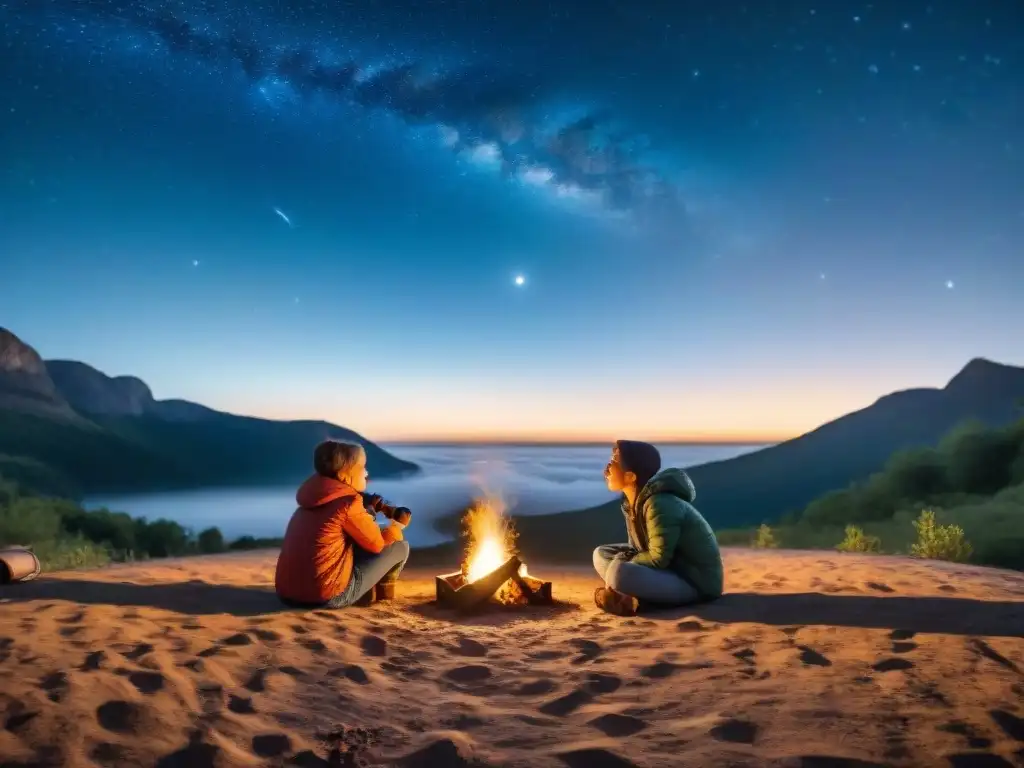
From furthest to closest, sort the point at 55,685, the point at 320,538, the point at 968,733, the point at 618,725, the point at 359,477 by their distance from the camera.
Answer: the point at 359,477 < the point at 320,538 < the point at 55,685 < the point at 618,725 < the point at 968,733

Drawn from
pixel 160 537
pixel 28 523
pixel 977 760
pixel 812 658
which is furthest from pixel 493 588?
pixel 160 537

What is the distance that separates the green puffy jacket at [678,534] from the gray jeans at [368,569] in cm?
231

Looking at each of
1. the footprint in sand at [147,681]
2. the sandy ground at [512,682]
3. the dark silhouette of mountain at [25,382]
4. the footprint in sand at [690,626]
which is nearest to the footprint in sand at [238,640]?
the sandy ground at [512,682]

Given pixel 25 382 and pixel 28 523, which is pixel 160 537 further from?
pixel 25 382

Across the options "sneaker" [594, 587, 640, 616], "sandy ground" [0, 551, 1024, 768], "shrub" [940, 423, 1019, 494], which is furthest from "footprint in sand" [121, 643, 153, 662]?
"shrub" [940, 423, 1019, 494]

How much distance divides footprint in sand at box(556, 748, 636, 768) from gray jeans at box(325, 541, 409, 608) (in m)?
3.31

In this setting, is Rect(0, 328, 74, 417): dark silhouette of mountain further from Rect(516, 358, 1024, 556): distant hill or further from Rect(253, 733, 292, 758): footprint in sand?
Rect(253, 733, 292, 758): footprint in sand

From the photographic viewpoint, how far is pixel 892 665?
3756 millimetres

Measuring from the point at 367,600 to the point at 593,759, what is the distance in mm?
3663

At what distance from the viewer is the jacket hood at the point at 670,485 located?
227 inches

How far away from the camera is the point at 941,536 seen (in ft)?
30.5

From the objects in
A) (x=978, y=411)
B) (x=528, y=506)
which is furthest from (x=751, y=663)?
(x=978, y=411)

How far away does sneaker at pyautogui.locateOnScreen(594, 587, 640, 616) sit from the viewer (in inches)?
221

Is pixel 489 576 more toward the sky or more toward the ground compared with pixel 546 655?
more toward the sky
